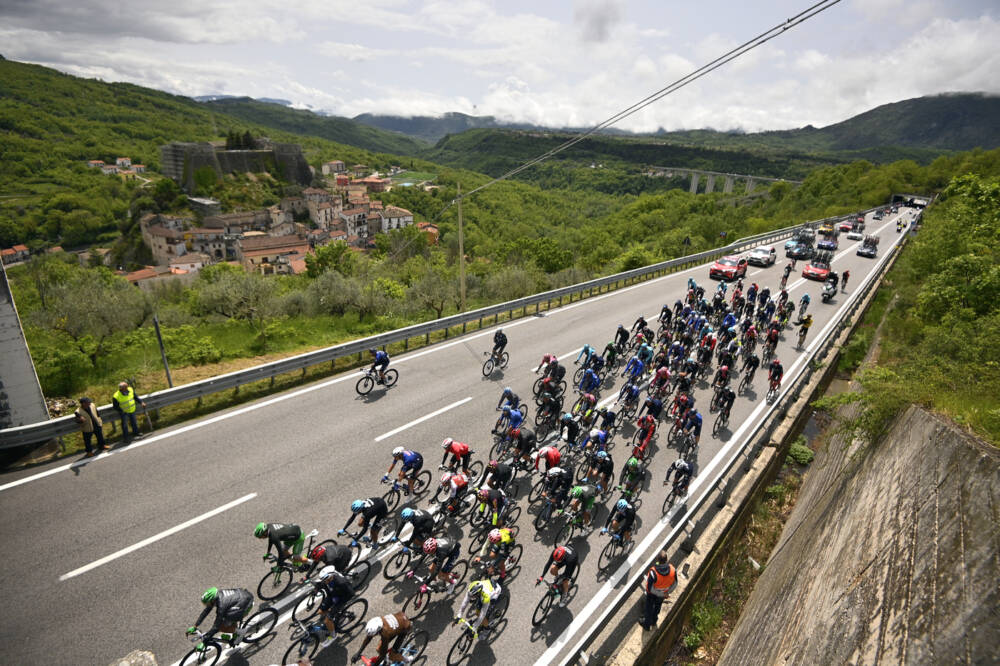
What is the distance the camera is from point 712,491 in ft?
33.3

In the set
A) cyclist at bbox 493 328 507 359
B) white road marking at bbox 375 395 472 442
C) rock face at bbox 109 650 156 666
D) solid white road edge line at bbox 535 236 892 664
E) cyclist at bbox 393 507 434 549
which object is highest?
cyclist at bbox 493 328 507 359

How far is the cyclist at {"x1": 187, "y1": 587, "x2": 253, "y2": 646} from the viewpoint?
6039 millimetres

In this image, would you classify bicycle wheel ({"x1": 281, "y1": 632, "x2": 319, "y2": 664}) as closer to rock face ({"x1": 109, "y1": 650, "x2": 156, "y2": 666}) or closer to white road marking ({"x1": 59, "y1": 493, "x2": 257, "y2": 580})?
rock face ({"x1": 109, "y1": 650, "x2": 156, "y2": 666})

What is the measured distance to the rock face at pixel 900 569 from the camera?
12.8 ft

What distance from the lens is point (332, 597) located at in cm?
645

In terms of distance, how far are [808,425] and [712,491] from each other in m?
9.63

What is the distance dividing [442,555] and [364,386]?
7673 millimetres

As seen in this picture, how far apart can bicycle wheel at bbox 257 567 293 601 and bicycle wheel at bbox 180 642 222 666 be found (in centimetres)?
93

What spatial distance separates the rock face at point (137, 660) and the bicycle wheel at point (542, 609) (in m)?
5.33

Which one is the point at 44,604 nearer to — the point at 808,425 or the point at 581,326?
the point at 581,326

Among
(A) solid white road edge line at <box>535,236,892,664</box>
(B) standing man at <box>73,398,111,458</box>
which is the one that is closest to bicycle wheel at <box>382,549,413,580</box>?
(A) solid white road edge line at <box>535,236,892,664</box>

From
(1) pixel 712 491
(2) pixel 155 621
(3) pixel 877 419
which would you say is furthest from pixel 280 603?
(3) pixel 877 419

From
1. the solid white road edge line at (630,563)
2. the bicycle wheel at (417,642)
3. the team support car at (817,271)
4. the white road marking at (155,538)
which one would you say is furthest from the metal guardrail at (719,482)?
the team support car at (817,271)

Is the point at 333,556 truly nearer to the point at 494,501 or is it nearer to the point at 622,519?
the point at 494,501
